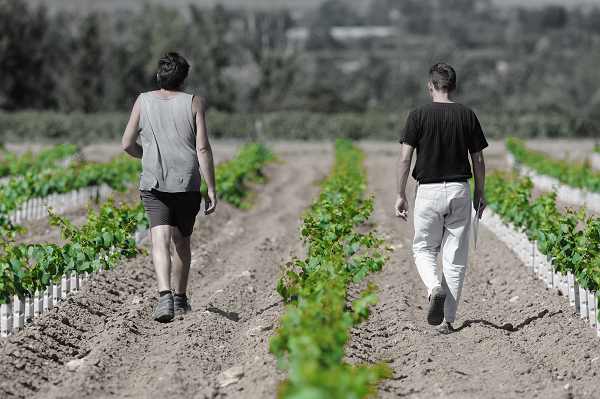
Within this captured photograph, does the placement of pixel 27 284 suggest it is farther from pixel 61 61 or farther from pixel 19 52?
pixel 61 61

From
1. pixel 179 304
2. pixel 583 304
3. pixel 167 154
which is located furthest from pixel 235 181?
pixel 583 304

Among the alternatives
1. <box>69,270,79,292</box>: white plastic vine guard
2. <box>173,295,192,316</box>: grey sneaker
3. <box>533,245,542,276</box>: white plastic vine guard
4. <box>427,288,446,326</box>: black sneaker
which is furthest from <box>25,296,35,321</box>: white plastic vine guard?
<box>533,245,542,276</box>: white plastic vine guard

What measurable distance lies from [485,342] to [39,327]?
292 cm

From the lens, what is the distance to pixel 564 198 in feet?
48.0

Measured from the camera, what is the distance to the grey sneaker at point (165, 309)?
483cm

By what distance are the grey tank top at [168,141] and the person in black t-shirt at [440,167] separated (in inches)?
56.0

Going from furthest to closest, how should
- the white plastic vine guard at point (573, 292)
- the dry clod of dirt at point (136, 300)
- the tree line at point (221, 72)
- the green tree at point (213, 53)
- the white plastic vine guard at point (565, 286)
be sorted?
1. the green tree at point (213, 53)
2. the tree line at point (221, 72)
3. the white plastic vine guard at point (565, 286)
4. the dry clod of dirt at point (136, 300)
5. the white plastic vine guard at point (573, 292)

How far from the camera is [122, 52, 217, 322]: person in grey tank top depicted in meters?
4.88

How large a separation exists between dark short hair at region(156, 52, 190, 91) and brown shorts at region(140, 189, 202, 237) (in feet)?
2.40

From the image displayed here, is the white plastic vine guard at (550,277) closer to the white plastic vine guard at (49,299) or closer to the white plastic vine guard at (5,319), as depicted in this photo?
the white plastic vine guard at (49,299)

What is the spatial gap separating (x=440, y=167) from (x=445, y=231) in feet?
1.45

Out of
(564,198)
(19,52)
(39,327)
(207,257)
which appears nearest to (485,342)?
(39,327)

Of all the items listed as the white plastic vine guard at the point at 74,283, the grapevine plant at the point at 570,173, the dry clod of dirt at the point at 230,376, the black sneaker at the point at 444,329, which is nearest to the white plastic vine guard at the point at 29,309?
the white plastic vine guard at the point at 74,283

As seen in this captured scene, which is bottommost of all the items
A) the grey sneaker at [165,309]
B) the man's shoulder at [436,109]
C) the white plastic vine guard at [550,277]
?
the white plastic vine guard at [550,277]
